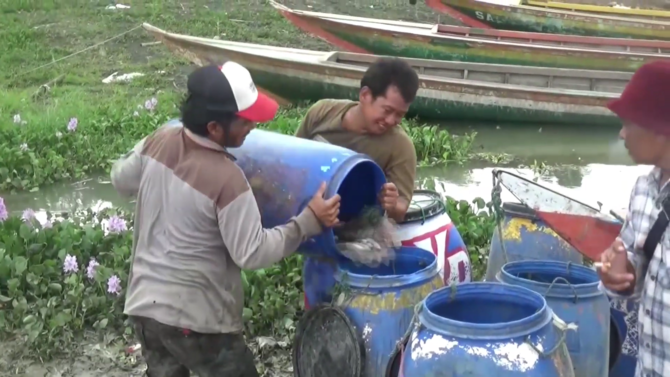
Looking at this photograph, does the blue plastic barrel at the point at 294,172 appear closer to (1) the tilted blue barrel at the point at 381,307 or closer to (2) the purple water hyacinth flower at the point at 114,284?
(1) the tilted blue barrel at the point at 381,307

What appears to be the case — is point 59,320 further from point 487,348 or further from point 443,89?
point 443,89

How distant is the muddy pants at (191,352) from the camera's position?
2947 millimetres

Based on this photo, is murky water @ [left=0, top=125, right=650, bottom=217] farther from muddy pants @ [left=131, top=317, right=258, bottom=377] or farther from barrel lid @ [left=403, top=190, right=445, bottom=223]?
muddy pants @ [left=131, top=317, right=258, bottom=377]

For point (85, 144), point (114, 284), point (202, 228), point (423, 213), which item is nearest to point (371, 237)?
point (423, 213)

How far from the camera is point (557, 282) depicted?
310cm

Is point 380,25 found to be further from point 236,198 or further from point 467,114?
point 236,198

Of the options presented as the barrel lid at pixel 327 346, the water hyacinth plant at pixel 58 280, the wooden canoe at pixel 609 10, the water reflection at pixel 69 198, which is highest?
the barrel lid at pixel 327 346

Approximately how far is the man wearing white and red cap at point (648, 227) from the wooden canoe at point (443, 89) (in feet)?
23.1

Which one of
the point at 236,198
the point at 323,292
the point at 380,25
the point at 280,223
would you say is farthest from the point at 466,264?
the point at 380,25

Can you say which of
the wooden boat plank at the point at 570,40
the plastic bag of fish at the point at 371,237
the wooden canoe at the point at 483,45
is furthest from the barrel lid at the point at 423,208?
the wooden boat plank at the point at 570,40

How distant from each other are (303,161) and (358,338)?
691mm

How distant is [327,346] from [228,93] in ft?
3.44

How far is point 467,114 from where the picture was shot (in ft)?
32.0

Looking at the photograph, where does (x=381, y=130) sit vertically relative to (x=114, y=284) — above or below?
above
